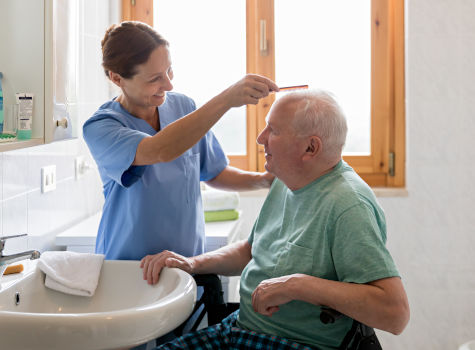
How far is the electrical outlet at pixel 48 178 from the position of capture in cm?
208

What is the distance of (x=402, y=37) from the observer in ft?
9.89

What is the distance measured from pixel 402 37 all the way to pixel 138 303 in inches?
83.3

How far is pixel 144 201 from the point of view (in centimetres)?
175

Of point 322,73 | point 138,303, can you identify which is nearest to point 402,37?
point 322,73

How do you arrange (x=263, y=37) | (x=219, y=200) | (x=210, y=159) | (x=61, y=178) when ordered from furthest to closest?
(x=263, y=37) < (x=219, y=200) < (x=61, y=178) < (x=210, y=159)

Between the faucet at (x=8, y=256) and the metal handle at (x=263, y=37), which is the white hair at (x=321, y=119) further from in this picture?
the metal handle at (x=263, y=37)

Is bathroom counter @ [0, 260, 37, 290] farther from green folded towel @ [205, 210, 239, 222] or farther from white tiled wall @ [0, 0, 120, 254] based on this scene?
green folded towel @ [205, 210, 239, 222]

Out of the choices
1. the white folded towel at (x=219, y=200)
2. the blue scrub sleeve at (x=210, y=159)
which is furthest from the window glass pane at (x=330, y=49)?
the blue scrub sleeve at (x=210, y=159)

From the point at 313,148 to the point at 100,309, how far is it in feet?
2.48

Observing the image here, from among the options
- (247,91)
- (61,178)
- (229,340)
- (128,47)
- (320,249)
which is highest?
(128,47)

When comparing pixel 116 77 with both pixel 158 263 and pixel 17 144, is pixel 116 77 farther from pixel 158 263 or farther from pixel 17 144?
pixel 158 263

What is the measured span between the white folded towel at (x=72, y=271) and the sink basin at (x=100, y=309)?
31 millimetres

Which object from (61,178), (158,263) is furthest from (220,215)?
(158,263)

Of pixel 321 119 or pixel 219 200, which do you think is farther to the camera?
pixel 219 200
